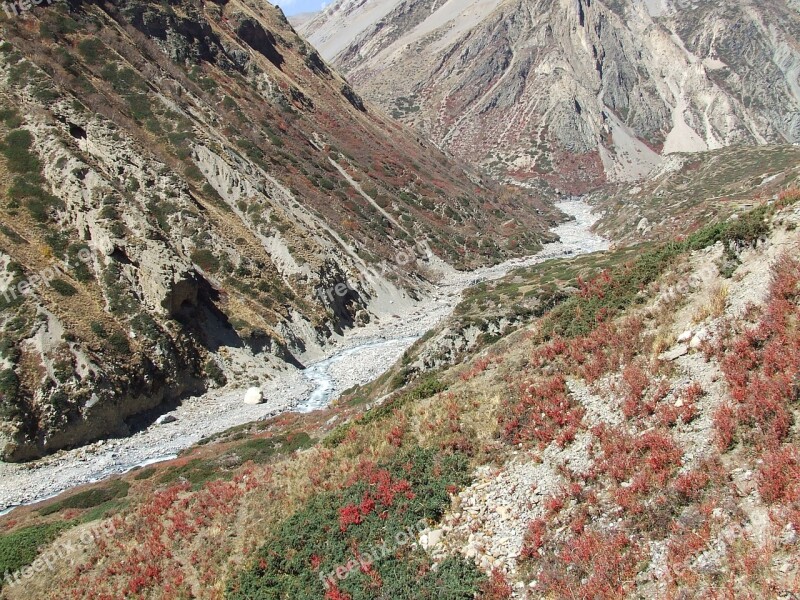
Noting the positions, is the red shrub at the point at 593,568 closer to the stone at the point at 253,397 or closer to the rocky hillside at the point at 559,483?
the rocky hillside at the point at 559,483

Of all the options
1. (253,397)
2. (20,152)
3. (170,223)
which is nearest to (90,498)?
(253,397)

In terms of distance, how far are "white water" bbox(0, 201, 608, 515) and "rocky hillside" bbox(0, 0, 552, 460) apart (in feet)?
4.46

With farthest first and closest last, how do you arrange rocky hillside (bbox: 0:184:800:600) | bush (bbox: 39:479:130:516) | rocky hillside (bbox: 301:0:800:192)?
rocky hillside (bbox: 301:0:800:192) < bush (bbox: 39:479:130:516) < rocky hillside (bbox: 0:184:800:600)

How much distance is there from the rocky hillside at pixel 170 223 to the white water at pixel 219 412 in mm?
1359

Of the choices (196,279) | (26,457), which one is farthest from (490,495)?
(196,279)

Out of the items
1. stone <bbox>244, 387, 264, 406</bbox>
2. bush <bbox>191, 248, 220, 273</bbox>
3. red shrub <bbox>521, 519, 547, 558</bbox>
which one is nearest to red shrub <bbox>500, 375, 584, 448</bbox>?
red shrub <bbox>521, 519, 547, 558</bbox>

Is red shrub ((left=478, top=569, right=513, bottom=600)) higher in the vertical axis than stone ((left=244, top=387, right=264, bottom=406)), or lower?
lower

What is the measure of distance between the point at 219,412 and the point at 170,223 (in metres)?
19.7

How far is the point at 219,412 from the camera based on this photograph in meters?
34.6

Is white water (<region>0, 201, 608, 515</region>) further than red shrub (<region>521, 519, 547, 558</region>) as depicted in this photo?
Yes

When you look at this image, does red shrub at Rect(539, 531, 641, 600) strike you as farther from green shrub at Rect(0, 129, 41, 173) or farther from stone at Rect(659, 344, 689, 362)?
green shrub at Rect(0, 129, 41, 173)

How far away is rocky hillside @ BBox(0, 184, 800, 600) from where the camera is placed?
330 inches

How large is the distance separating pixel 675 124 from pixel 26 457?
201m

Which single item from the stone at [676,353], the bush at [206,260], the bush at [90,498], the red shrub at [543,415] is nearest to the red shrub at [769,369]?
the stone at [676,353]
